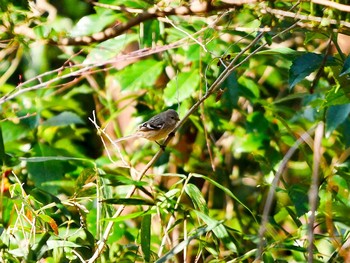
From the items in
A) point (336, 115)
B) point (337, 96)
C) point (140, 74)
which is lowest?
point (140, 74)

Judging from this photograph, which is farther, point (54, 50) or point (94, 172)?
point (54, 50)

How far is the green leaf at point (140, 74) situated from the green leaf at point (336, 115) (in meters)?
1.19

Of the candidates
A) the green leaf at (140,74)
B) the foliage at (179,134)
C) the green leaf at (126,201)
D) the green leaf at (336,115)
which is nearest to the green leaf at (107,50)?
the foliage at (179,134)

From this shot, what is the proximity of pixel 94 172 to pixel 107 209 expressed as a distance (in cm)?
17

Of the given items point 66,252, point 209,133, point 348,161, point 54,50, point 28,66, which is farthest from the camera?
point 54,50

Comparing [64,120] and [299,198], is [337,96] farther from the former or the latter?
[64,120]

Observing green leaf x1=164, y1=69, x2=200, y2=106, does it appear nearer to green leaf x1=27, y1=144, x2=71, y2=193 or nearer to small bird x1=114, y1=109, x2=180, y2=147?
small bird x1=114, y1=109, x2=180, y2=147

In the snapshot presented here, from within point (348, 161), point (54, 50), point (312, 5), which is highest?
point (312, 5)

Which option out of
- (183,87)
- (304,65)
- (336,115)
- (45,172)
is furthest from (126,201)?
(183,87)

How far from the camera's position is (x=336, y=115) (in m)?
3.13

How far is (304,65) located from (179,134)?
1.76 meters

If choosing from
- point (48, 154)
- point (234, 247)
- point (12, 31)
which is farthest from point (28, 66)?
point (234, 247)

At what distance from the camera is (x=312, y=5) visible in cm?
254

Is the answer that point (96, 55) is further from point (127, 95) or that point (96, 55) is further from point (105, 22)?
point (127, 95)
